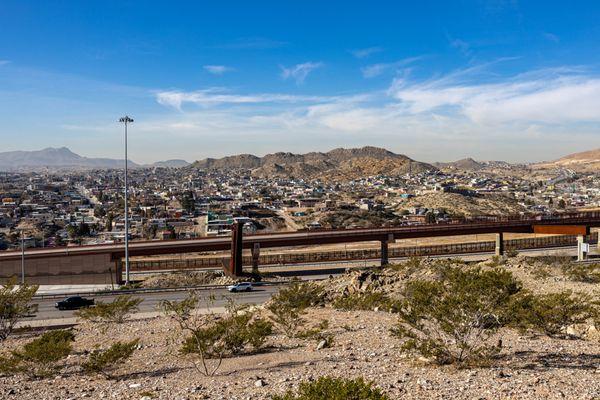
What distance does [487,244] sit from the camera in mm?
66750

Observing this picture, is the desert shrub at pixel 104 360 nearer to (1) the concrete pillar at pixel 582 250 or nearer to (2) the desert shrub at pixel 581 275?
(2) the desert shrub at pixel 581 275

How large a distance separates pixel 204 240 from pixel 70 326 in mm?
26446

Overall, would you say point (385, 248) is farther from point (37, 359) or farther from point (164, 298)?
point (37, 359)

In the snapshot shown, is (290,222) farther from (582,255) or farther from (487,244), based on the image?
(582,255)

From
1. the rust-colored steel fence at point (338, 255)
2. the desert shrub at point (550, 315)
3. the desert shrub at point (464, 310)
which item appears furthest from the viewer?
the rust-colored steel fence at point (338, 255)

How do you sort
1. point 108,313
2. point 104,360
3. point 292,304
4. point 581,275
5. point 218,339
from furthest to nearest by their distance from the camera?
1. point 581,275
2. point 108,313
3. point 292,304
4. point 218,339
5. point 104,360

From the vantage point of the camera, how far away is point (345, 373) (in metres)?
13.7

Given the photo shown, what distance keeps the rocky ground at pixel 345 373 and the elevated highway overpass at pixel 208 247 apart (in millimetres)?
27740

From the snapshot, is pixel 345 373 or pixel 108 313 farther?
pixel 108 313

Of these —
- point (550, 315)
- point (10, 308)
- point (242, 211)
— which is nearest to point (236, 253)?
point (10, 308)

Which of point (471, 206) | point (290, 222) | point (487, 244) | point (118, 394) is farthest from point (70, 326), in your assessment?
point (471, 206)

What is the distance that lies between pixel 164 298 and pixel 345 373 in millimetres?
24124

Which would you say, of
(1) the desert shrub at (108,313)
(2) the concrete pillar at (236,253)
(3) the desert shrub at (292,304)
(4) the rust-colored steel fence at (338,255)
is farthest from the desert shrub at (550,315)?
(4) the rust-colored steel fence at (338,255)

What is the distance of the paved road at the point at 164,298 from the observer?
30844 mm
